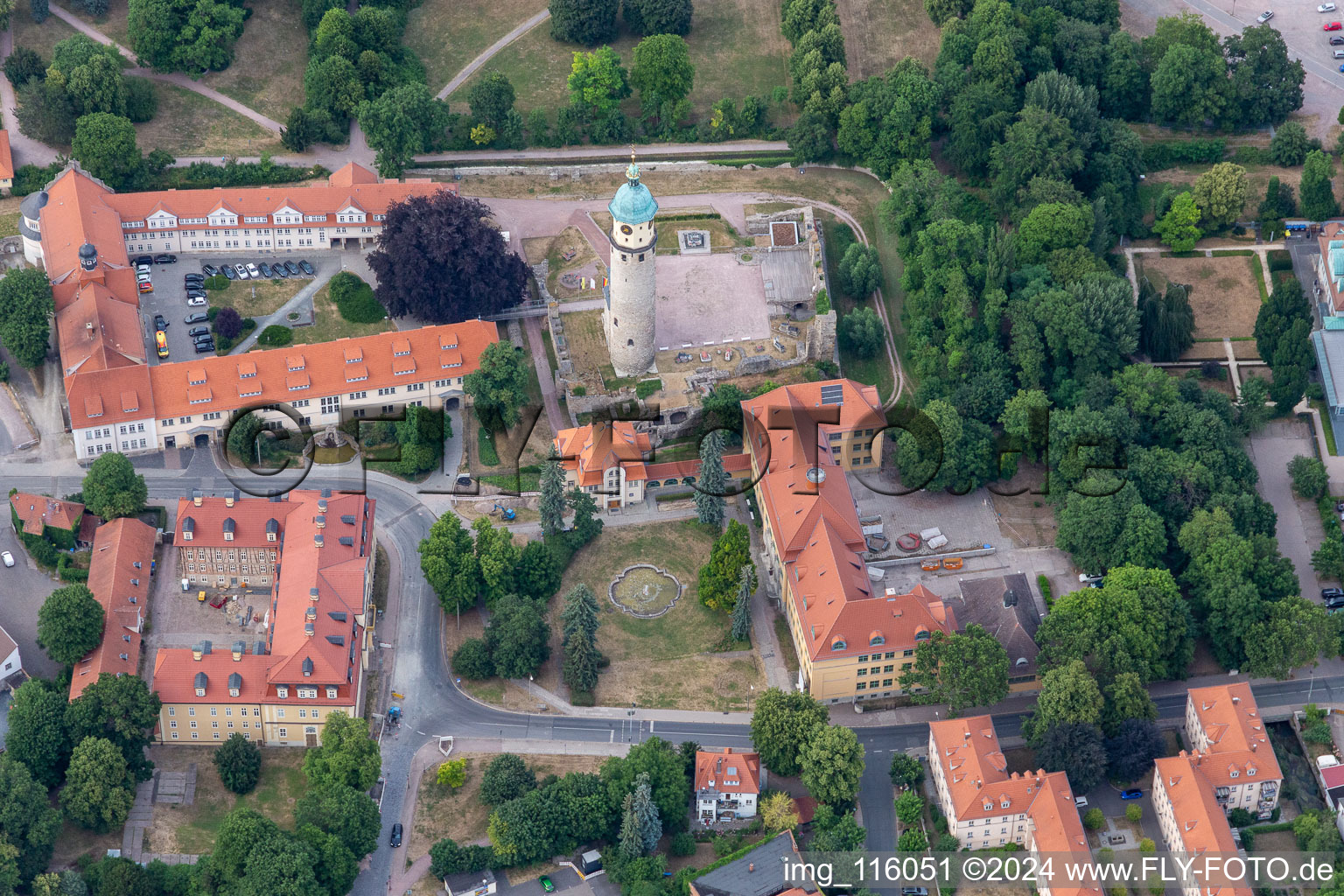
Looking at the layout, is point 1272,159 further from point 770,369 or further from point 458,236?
point 458,236

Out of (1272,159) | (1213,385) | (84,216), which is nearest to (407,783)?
(84,216)

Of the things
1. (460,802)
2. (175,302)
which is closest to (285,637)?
(460,802)

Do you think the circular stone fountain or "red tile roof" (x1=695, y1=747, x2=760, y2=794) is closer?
"red tile roof" (x1=695, y1=747, x2=760, y2=794)

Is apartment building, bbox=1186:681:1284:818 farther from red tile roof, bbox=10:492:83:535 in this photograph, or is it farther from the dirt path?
the dirt path

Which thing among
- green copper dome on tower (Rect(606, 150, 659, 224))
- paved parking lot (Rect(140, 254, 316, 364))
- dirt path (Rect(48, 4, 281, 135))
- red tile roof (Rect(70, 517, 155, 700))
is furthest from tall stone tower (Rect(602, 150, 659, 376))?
red tile roof (Rect(70, 517, 155, 700))

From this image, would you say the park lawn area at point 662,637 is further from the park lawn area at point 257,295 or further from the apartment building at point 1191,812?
the park lawn area at point 257,295
